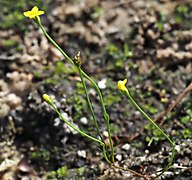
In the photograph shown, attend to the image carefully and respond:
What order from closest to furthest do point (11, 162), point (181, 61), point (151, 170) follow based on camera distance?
point (151, 170), point (11, 162), point (181, 61)

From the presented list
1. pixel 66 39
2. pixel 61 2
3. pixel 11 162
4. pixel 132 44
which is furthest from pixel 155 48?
pixel 11 162

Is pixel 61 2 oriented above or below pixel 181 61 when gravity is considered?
above

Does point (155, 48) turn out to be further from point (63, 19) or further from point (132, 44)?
point (63, 19)

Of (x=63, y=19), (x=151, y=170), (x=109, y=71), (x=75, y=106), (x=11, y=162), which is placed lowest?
(x=151, y=170)

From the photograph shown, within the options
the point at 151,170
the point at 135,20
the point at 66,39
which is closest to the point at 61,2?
the point at 66,39

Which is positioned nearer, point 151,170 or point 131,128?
point 151,170

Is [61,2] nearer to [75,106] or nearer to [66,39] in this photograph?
[66,39]

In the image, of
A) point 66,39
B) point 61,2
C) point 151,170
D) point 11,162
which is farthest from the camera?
point 61,2
